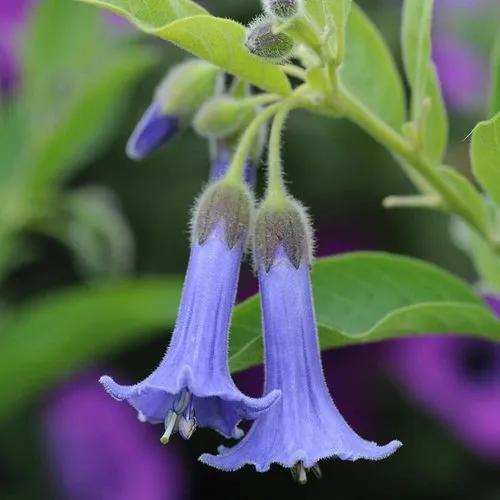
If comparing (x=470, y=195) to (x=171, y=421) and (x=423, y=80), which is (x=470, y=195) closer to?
(x=423, y=80)

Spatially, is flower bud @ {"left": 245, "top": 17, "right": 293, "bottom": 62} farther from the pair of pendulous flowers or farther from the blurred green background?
the blurred green background

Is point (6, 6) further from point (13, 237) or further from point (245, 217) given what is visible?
point (245, 217)

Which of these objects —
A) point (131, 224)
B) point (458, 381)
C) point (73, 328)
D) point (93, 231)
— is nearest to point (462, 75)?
point (458, 381)

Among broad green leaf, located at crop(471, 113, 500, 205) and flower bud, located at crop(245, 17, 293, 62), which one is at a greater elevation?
flower bud, located at crop(245, 17, 293, 62)

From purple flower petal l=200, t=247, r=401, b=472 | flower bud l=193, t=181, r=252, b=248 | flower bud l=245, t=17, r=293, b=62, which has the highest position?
flower bud l=245, t=17, r=293, b=62

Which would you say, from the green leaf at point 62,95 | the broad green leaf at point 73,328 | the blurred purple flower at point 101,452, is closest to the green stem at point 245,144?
the broad green leaf at point 73,328

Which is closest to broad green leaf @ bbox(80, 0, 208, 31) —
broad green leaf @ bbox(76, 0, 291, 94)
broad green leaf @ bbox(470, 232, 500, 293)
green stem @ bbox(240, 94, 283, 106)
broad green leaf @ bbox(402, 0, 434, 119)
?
broad green leaf @ bbox(76, 0, 291, 94)
